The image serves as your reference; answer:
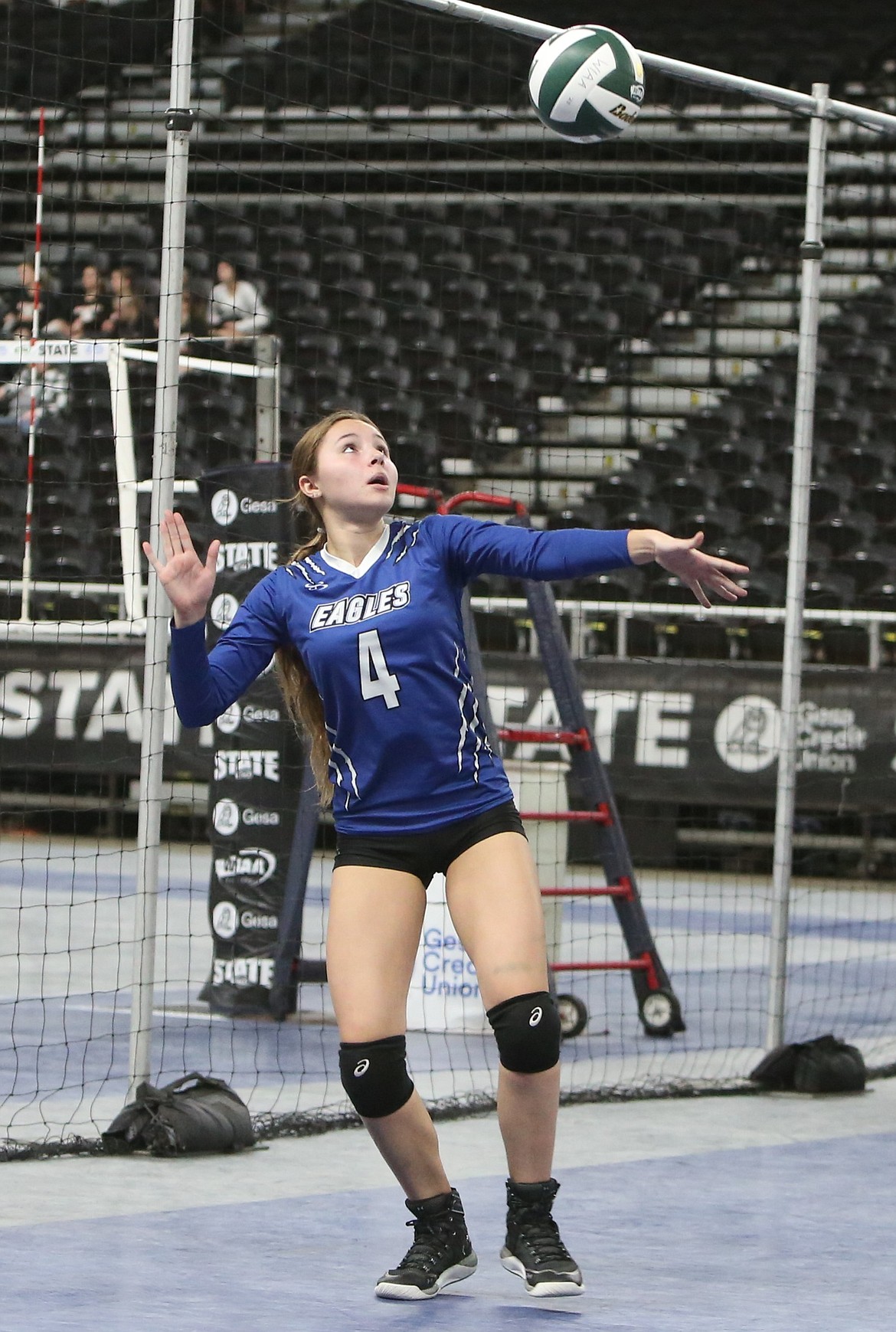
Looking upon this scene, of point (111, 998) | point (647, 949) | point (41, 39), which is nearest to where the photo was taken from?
point (647, 949)

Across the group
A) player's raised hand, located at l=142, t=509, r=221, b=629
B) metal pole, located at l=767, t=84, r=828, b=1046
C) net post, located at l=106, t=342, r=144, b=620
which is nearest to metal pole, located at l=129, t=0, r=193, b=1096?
net post, located at l=106, t=342, r=144, b=620

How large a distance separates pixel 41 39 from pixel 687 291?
26.4 ft

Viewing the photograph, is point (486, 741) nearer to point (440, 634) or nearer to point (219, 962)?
point (440, 634)

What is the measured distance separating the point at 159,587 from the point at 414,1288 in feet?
8.06

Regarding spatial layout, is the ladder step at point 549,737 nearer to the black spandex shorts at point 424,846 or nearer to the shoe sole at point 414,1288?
the black spandex shorts at point 424,846

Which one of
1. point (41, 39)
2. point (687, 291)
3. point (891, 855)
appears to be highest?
point (41, 39)

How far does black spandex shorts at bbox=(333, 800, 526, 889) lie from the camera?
416 centimetres

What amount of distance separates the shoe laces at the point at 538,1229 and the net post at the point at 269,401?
4.28 metres

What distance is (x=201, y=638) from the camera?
4.07 m

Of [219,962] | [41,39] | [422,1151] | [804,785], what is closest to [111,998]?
[219,962]

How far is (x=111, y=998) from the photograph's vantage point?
28.5 ft

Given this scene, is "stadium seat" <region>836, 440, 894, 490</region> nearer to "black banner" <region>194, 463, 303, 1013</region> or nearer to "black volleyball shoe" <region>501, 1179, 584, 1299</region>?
"black banner" <region>194, 463, 303, 1013</region>

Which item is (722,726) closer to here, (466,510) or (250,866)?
(466,510)

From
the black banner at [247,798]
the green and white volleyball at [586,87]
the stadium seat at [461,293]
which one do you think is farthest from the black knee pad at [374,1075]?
the stadium seat at [461,293]
